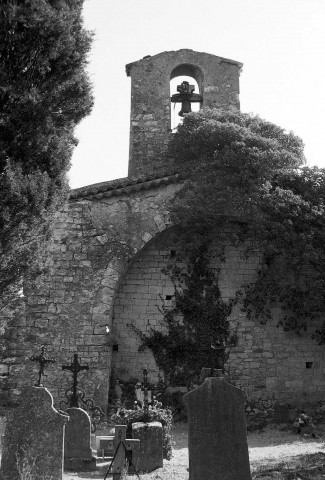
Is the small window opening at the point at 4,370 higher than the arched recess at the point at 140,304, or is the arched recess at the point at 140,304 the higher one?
the arched recess at the point at 140,304

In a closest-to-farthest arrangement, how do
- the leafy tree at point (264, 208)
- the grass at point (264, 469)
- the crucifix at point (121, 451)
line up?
the grass at point (264, 469) < the crucifix at point (121, 451) < the leafy tree at point (264, 208)

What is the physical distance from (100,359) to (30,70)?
6496 millimetres

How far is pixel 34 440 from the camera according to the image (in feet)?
21.4

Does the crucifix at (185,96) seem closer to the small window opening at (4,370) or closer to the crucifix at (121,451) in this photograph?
the small window opening at (4,370)

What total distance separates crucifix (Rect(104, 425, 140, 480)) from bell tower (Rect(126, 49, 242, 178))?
892 centimetres

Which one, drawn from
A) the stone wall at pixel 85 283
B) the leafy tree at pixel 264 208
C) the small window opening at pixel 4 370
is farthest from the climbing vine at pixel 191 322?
the small window opening at pixel 4 370

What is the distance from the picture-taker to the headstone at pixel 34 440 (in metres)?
6.39

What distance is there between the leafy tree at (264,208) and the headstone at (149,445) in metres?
5.37

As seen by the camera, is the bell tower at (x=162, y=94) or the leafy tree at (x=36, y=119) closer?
the leafy tree at (x=36, y=119)

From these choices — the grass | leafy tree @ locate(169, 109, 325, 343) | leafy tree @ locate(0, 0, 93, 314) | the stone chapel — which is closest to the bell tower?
leafy tree @ locate(169, 109, 325, 343)

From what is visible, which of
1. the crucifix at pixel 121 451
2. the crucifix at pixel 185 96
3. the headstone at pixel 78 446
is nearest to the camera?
the crucifix at pixel 121 451

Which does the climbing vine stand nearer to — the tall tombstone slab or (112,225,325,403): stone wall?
(112,225,325,403): stone wall

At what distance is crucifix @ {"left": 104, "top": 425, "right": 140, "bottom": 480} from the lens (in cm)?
714

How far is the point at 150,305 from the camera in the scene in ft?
44.6
